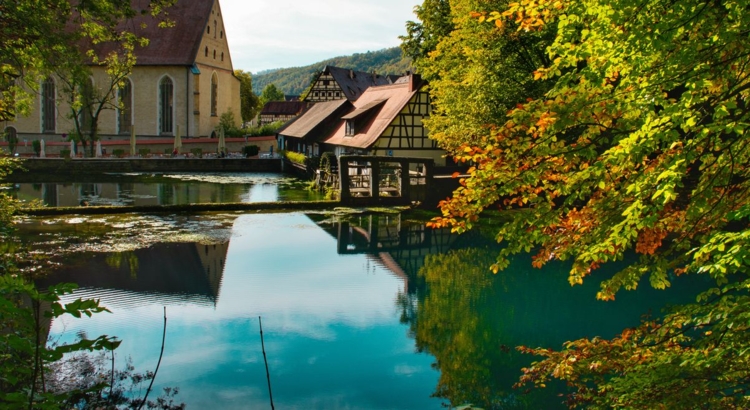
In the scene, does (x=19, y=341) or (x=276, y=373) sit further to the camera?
(x=276, y=373)

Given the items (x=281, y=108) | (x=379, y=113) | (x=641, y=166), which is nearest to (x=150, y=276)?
(x=641, y=166)

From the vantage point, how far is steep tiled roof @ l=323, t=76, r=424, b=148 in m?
30.7

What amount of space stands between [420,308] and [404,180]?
1357cm

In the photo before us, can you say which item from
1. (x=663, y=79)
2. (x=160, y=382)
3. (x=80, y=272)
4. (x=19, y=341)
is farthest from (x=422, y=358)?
(x=80, y=272)

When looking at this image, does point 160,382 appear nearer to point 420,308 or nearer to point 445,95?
point 420,308

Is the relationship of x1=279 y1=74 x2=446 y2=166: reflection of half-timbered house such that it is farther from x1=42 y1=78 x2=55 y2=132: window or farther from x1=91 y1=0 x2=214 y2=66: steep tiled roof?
x1=42 y1=78 x2=55 y2=132: window

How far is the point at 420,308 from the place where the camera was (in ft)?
41.1

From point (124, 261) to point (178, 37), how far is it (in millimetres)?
38043

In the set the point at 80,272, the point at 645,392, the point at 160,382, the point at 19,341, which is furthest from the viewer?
the point at 80,272

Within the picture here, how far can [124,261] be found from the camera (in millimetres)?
15469

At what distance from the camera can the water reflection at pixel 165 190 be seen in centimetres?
2712

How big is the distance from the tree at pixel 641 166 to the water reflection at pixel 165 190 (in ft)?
73.9

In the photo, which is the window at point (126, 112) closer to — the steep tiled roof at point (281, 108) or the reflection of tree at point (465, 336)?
the steep tiled roof at point (281, 108)

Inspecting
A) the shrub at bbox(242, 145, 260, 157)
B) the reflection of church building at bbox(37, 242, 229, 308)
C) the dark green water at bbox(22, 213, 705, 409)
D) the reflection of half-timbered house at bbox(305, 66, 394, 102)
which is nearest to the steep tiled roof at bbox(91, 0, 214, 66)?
the shrub at bbox(242, 145, 260, 157)
